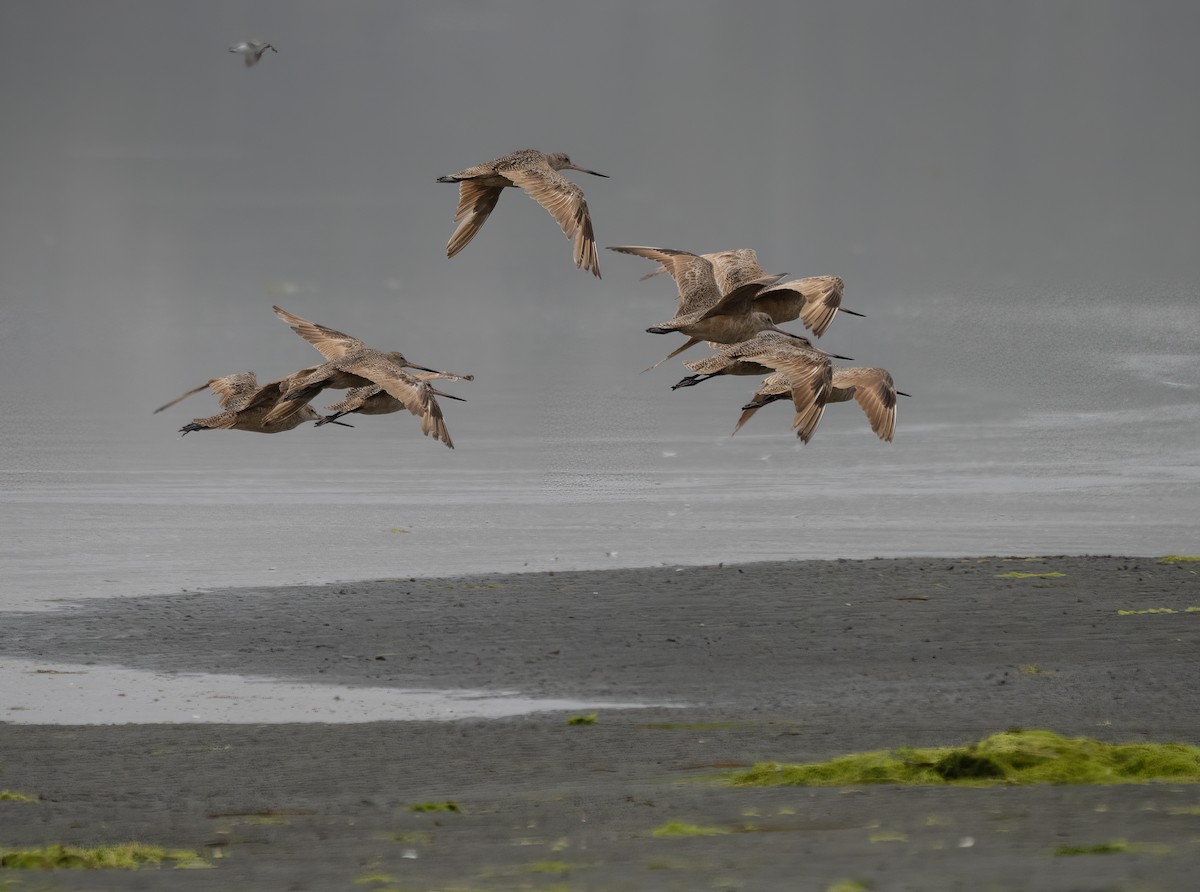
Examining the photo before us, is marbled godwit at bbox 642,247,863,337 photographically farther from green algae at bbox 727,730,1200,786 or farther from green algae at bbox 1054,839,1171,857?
green algae at bbox 1054,839,1171,857

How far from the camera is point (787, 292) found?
13242mm

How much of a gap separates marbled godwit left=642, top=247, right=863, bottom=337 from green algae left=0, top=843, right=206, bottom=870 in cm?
512

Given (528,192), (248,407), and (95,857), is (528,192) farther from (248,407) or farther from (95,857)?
(95,857)

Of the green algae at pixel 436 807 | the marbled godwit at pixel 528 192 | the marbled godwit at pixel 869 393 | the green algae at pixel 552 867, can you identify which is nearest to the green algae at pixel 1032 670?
the marbled godwit at pixel 869 393

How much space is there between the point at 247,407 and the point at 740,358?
3251mm

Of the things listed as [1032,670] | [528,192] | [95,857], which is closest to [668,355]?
[528,192]

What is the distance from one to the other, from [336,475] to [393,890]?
112 feet

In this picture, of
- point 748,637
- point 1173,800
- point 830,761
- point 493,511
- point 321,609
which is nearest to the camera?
point 1173,800

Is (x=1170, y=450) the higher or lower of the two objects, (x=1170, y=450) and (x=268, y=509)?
the higher

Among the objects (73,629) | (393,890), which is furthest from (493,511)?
(393,890)

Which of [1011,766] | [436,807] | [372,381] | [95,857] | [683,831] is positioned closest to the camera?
[95,857]

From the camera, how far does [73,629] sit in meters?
19.7

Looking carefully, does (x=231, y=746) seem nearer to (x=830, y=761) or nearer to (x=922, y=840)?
(x=830, y=761)

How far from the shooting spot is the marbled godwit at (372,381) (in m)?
11.5
